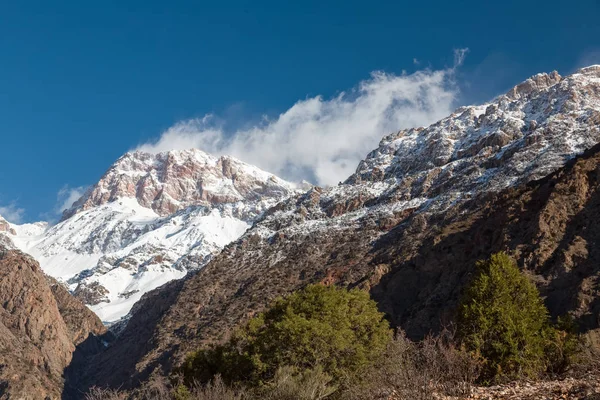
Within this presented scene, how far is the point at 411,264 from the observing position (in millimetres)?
76500

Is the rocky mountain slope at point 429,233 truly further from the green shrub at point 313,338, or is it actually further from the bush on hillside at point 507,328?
the green shrub at point 313,338

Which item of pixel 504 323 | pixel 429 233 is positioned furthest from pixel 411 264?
pixel 504 323

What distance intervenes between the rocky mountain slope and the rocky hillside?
1020 cm

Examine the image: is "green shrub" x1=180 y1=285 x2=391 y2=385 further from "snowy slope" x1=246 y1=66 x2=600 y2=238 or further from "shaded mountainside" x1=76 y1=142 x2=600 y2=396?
"snowy slope" x1=246 y1=66 x2=600 y2=238

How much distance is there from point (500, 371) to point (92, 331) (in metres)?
165

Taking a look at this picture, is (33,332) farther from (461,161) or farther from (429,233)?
(461,161)

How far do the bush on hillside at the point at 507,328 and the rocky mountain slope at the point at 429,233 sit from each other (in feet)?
51.8

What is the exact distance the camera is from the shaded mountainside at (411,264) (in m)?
54.6

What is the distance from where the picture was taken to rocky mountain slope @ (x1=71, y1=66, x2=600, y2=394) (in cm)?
5909

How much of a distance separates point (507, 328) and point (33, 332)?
444 ft

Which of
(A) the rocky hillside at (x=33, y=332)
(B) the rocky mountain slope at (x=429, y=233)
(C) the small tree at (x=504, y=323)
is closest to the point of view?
(C) the small tree at (x=504, y=323)

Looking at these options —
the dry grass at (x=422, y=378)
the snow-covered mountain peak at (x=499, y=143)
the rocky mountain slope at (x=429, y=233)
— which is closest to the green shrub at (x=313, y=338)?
the dry grass at (x=422, y=378)

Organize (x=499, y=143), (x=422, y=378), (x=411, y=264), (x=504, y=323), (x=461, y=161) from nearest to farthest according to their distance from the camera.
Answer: (x=422, y=378), (x=504, y=323), (x=411, y=264), (x=461, y=161), (x=499, y=143)

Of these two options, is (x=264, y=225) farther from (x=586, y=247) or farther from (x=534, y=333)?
(x=534, y=333)
